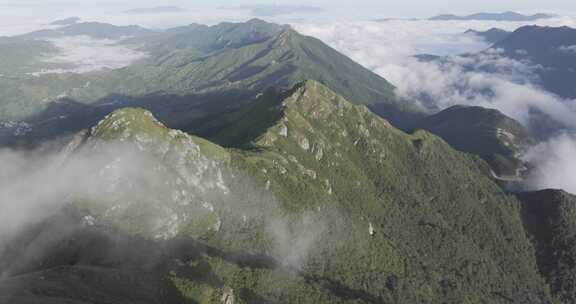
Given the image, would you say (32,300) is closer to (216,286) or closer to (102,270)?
(102,270)

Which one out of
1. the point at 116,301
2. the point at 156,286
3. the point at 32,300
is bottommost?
the point at 156,286

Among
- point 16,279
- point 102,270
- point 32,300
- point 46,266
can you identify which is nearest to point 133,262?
point 102,270

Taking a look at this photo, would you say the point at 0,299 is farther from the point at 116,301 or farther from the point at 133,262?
the point at 133,262

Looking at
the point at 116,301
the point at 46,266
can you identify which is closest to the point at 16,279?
the point at 116,301

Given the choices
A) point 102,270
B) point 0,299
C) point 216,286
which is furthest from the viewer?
point 216,286

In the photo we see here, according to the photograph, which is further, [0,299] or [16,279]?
[16,279]

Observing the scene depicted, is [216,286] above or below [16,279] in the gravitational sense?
below

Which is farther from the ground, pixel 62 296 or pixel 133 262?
pixel 62 296

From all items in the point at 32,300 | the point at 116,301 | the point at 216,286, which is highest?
the point at 32,300

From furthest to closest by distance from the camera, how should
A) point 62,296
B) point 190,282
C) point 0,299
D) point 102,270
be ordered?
point 190,282, point 102,270, point 62,296, point 0,299
